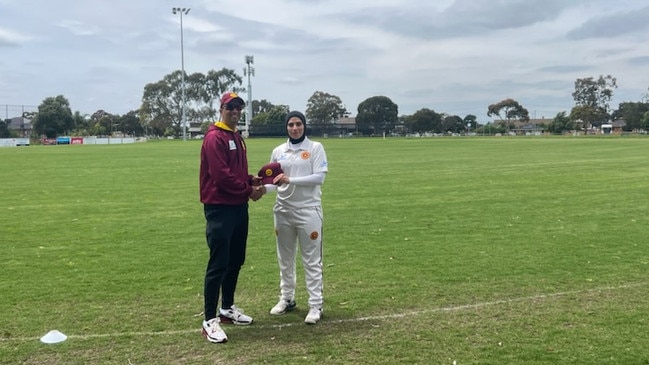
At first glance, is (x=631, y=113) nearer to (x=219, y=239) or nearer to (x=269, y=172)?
(x=269, y=172)

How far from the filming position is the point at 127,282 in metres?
7.15

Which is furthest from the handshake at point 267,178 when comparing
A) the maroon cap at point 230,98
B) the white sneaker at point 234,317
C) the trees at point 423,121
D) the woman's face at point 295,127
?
the trees at point 423,121

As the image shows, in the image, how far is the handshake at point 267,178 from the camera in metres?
5.37

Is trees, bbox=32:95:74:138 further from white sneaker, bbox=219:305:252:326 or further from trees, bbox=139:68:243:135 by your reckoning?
white sneaker, bbox=219:305:252:326

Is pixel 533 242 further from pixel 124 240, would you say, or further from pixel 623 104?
pixel 623 104

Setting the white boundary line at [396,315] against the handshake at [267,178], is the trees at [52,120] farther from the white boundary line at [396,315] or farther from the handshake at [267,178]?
the handshake at [267,178]

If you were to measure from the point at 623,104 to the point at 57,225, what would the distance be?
159 meters

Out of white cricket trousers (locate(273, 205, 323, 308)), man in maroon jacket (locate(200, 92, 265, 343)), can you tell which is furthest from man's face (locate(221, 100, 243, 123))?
white cricket trousers (locate(273, 205, 323, 308))

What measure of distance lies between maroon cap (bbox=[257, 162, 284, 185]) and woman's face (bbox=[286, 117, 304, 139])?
36 cm

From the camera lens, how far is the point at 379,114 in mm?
145250

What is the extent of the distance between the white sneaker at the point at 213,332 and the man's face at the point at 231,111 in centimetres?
188

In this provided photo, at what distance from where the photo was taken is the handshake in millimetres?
5367

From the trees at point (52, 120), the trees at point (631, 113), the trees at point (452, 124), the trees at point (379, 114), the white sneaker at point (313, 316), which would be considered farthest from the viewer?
the trees at point (452, 124)

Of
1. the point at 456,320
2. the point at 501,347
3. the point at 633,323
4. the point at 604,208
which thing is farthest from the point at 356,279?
the point at 604,208
